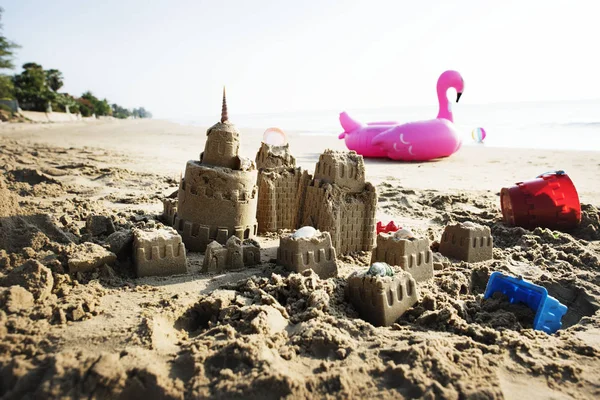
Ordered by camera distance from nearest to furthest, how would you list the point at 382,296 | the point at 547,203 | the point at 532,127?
1. the point at 382,296
2. the point at 547,203
3. the point at 532,127

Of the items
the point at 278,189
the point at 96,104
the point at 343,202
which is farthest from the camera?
the point at 96,104

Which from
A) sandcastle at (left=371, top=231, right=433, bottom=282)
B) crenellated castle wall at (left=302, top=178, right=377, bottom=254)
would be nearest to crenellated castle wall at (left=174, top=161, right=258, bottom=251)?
crenellated castle wall at (left=302, top=178, right=377, bottom=254)

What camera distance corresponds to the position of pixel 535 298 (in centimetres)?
217

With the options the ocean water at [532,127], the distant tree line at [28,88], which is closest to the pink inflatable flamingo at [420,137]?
the ocean water at [532,127]

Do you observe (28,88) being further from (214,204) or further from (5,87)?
(214,204)

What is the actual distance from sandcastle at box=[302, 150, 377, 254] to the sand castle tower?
498mm

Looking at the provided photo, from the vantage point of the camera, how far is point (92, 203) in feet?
14.3

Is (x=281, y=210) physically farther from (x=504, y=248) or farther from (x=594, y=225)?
(x=594, y=225)

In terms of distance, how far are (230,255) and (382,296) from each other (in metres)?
1.07

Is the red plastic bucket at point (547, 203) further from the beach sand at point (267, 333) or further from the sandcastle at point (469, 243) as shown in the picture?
the sandcastle at point (469, 243)

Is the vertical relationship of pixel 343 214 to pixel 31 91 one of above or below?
below

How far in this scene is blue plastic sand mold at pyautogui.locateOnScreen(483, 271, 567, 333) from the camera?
2.07m

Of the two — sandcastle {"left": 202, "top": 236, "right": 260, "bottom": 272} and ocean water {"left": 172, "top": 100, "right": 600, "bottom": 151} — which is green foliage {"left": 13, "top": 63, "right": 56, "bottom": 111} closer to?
ocean water {"left": 172, "top": 100, "right": 600, "bottom": 151}

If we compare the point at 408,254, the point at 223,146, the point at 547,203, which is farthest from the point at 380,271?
the point at 547,203
